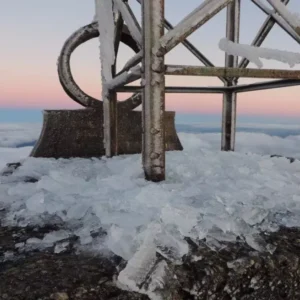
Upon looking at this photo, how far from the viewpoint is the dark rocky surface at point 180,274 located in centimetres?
96

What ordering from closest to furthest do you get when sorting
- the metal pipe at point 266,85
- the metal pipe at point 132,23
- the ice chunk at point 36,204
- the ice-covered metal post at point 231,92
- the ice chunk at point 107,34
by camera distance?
the ice chunk at point 36,204
the metal pipe at point 132,23
the metal pipe at point 266,85
the ice chunk at point 107,34
the ice-covered metal post at point 231,92

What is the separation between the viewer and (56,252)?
1.20m

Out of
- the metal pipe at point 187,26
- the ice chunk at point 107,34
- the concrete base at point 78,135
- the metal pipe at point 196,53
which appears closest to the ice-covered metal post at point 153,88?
the metal pipe at point 187,26

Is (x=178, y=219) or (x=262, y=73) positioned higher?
(x=262, y=73)

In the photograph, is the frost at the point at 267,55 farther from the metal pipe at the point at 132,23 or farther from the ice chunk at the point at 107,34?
the ice chunk at the point at 107,34

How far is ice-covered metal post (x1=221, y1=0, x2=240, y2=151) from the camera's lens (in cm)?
395

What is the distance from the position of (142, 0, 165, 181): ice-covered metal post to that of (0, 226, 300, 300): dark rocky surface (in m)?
0.89

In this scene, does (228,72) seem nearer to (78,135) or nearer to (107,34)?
(107,34)

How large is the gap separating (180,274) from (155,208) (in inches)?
19.4

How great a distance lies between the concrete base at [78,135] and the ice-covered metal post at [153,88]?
2111mm

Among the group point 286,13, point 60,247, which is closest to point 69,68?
point 286,13

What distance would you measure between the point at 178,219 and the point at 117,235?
0.92 ft

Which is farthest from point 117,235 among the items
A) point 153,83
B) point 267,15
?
point 267,15

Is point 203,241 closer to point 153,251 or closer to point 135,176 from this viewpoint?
point 153,251
